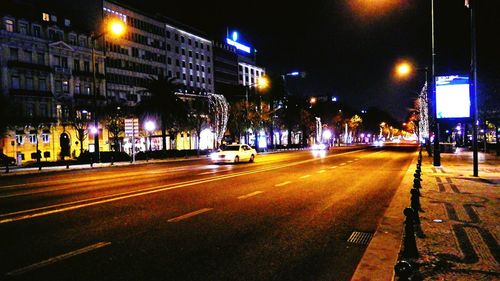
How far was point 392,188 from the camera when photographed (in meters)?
14.8

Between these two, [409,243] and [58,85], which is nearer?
[409,243]

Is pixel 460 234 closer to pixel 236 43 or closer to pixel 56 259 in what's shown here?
pixel 56 259

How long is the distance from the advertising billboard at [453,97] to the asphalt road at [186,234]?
9895 millimetres

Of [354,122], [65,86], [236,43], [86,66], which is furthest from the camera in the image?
[354,122]

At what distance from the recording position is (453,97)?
2086 cm

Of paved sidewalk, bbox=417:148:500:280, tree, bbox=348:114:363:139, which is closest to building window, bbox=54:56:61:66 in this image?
paved sidewalk, bbox=417:148:500:280

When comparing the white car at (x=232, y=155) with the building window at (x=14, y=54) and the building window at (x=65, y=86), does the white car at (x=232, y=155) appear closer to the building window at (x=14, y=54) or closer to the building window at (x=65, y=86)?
the building window at (x=14, y=54)

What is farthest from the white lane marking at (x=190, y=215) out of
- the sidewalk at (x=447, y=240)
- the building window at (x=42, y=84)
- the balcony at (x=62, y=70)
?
the balcony at (x=62, y=70)

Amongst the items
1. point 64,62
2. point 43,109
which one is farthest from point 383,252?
point 64,62

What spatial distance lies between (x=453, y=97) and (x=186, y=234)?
18013mm

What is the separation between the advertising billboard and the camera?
2061cm

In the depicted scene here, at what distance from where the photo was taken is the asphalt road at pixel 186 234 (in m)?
5.52

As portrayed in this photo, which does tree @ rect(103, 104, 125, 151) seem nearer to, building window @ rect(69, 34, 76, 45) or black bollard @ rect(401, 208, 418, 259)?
building window @ rect(69, 34, 76, 45)

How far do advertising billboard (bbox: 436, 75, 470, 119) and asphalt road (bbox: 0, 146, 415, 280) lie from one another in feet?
32.5
